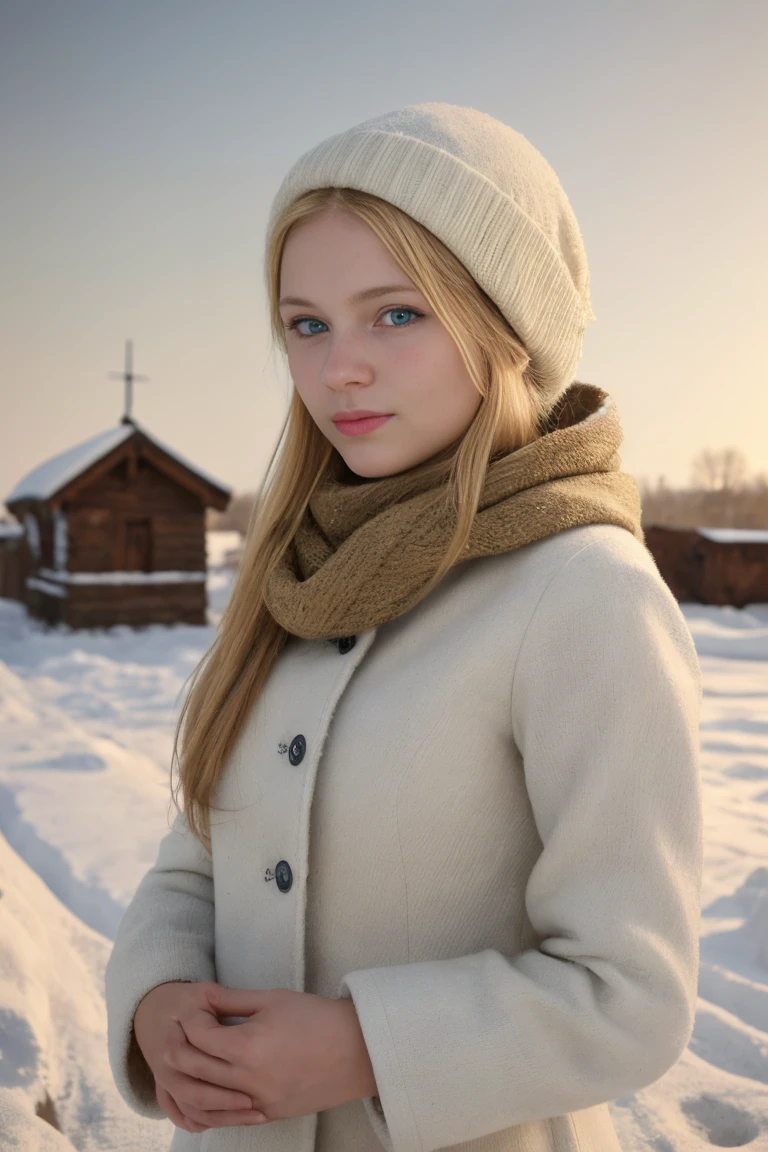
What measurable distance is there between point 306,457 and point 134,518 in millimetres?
13243

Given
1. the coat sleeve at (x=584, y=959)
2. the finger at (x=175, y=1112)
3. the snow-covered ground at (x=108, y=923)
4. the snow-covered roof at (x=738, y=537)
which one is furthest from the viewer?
the snow-covered roof at (x=738, y=537)

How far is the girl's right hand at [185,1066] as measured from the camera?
109 centimetres

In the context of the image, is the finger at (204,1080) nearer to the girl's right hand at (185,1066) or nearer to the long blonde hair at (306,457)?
the girl's right hand at (185,1066)

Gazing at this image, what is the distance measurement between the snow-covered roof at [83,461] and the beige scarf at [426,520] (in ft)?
42.0

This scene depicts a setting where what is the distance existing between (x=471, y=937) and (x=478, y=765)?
0.24 meters

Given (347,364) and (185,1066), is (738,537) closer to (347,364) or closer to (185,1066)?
(347,364)

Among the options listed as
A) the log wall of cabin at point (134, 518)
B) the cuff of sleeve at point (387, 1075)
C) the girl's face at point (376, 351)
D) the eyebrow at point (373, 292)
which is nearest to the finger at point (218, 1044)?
the cuff of sleeve at point (387, 1075)

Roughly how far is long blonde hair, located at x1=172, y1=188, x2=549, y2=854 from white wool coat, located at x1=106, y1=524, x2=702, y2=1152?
0.06 metres

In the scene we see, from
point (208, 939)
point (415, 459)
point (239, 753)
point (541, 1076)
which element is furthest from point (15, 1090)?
point (415, 459)

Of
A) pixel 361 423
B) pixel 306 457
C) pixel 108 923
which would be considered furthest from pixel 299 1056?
pixel 108 923

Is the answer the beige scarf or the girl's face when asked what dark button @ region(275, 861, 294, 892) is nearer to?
the beige scarf

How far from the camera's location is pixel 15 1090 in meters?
1.98

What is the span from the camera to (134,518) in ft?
47.0

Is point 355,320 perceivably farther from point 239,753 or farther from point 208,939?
point 208,939
